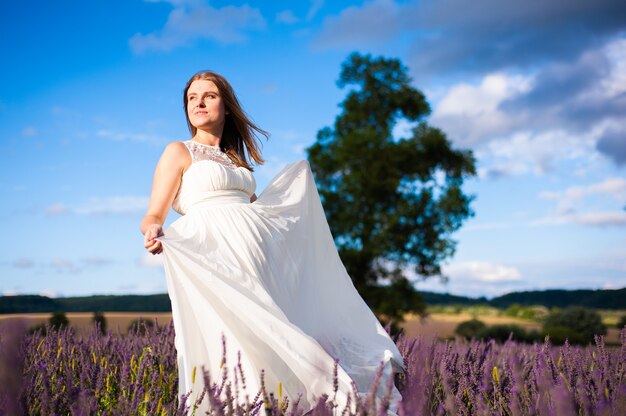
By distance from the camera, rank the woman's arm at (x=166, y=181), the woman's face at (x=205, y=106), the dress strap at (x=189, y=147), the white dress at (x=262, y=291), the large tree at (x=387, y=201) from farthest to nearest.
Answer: the large tree at (x=387, y=201) < the woman's face at (x=205, y=106) < the dress strap at (x=189, y=147) < the woman's arm at (x=166, y=181) < the white dress at (x=262, y=291)

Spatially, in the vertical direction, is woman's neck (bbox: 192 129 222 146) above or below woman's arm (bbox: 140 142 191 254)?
above

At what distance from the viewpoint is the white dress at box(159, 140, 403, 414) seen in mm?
3039

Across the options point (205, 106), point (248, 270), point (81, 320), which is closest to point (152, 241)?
point (248, 270)

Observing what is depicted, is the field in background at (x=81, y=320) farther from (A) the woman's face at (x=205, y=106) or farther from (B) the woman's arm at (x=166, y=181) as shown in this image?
(A) the woman's face at (x=205, y=106)

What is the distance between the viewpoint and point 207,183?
3924mm

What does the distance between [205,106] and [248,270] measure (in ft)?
5.15

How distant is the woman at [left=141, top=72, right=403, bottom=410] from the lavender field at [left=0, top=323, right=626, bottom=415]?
194 mm

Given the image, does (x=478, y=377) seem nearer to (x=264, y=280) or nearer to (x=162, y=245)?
(x=264, y=280)

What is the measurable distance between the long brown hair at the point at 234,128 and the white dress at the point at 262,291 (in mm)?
299

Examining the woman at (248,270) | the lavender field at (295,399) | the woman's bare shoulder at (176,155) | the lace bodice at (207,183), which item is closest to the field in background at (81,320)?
the lavender field at (295,399)

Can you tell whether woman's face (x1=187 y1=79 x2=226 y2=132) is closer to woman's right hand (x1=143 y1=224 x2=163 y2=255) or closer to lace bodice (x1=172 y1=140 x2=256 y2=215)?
lace bodice (x1=172 y1=140 x2=256 y2=215)

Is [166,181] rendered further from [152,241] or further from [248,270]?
[248,270]

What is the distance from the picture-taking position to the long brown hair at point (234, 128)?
14.8 ft

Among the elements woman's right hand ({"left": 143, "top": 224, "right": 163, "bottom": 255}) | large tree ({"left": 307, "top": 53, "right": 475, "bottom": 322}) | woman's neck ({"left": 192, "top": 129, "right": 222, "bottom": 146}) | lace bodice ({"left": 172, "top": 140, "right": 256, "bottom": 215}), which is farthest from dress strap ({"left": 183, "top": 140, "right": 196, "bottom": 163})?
large tree ({"left": 307, "top": 53, "right": 475, "bottom": 322})
